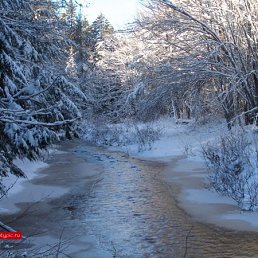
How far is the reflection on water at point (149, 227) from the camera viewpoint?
25.0 feet

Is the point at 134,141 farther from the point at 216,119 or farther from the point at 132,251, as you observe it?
the point at 132,251

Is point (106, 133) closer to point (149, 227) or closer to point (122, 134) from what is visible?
point (122, 134)

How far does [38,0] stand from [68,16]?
127cm

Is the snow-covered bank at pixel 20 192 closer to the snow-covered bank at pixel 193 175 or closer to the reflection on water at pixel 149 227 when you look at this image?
the reflection on water at pixel 149 227

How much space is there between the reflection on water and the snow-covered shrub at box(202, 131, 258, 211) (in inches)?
52.6

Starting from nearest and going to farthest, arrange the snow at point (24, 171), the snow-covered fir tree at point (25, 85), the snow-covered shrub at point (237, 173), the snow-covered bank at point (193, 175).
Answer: the snow-covered fir tree at point (25, 85), the snow-covered bank at point (193, 175), the snow-covered shrub at point (237, 173), the snow at point (24, 171)

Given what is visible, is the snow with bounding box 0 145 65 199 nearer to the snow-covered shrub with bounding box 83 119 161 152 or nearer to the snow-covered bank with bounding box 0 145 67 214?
the snow-covered bank with bounding box 0 145 67 214

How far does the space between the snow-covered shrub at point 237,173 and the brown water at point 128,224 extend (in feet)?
4.35

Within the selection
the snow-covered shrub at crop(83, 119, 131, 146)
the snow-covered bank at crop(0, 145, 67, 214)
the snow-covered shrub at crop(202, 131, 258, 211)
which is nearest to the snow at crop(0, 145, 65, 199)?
the snow-covered bank at crop(0, 145, 67, 214)

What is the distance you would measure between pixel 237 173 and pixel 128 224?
11.1 feet

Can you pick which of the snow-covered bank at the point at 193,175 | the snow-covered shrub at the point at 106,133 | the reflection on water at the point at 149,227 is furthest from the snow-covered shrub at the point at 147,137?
the reflection on water at the point at 149,227

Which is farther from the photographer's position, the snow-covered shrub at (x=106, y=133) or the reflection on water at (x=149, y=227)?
the snow-covered shrub at (x=106, y=133)

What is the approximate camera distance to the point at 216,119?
25219mm

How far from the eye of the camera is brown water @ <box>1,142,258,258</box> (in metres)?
7.68
